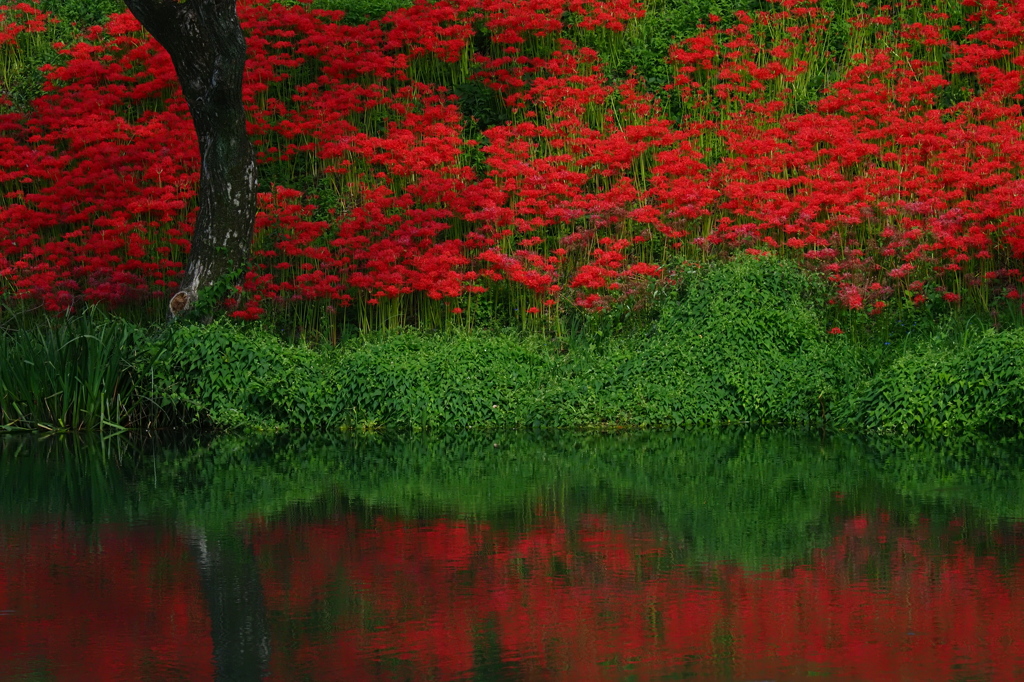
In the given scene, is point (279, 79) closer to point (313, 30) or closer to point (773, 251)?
point (313, 30)

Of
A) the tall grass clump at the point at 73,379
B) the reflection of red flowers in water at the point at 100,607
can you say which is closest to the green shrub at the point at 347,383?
the tall grass clump at the point at 73,379

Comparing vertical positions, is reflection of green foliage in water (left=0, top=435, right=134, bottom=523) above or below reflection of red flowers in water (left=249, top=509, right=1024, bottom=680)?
below

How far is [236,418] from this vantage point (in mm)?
14438

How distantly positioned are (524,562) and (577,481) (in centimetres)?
277

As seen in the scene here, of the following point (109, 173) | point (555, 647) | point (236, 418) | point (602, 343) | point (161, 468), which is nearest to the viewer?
point (555, 647)

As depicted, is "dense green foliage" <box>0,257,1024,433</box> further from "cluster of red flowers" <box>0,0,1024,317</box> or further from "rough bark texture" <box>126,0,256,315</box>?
"rough bark texture" <box>126,0,256,315</box>

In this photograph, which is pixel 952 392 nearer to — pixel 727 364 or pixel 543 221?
pixel 727 364

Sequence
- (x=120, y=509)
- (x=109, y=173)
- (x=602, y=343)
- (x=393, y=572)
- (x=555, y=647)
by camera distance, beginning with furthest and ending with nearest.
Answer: (x=109, y=173), (x=602, y=343), (x=120, y=509), (x=393, y=572), (x=555, y=647)

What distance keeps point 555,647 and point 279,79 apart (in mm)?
13709

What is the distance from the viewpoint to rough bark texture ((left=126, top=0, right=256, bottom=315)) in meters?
15.4

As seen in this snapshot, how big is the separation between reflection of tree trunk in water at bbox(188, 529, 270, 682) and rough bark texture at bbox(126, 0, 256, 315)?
22.9ft

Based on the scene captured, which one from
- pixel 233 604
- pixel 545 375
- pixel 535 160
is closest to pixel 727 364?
pixel 545 375

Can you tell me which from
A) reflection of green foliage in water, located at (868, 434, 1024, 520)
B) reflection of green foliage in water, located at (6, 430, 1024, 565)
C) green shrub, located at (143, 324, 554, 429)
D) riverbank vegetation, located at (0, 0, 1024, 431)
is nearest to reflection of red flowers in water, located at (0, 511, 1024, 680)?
reflection of green foliage in water, located at (6, 430, 1024, 565)

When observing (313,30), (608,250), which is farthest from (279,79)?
(608,250)
